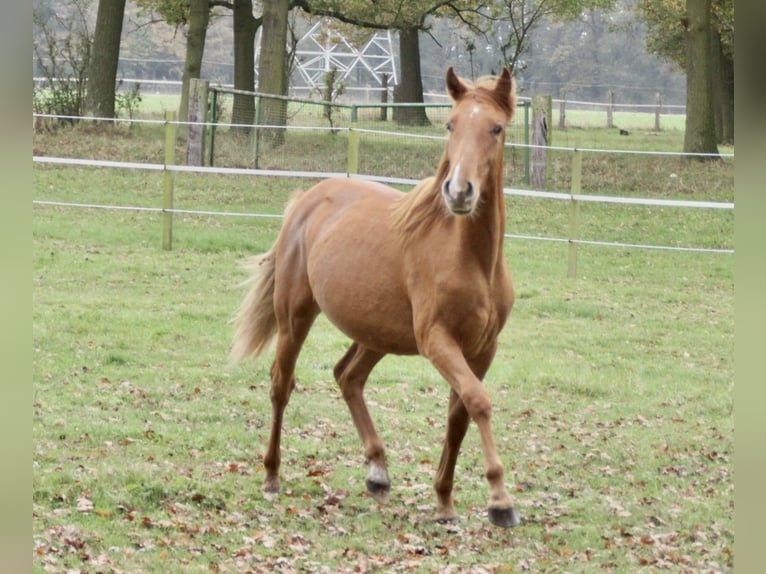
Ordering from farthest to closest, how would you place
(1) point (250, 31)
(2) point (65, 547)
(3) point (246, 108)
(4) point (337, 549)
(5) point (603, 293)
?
1. (1) point (250, 31)
2. (3) point (246, 108)
3. (5) point (603, 293)
4. (4) point (337, 549)
5. (2) point (65, 547)

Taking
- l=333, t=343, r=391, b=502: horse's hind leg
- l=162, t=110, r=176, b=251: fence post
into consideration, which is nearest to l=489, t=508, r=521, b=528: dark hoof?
l=333, t=343, r=391, b=502: horse's hind leg

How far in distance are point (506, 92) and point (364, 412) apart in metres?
2.01

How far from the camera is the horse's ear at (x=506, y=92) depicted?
15.0 feet

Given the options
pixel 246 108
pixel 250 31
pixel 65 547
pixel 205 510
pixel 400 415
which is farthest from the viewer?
pixel 250 31

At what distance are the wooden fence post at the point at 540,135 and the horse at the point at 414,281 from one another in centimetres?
1108

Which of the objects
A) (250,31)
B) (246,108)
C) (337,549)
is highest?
(250,31)

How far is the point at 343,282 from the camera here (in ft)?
17.5

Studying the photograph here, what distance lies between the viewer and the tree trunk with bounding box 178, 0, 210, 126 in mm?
21438

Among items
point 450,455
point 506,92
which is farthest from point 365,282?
point 506,92

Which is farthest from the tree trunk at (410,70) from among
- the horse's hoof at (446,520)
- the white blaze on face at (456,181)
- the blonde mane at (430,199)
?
the white blaze on face at (456,181)
